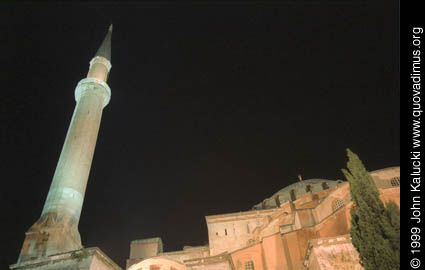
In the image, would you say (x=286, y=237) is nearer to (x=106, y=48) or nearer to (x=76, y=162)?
(x=76, y=162)

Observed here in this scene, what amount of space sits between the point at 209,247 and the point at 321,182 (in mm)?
15675

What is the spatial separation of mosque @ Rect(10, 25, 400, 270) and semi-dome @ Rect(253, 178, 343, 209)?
395 centimetres

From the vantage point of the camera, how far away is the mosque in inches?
665

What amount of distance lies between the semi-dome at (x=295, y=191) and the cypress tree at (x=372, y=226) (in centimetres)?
2391

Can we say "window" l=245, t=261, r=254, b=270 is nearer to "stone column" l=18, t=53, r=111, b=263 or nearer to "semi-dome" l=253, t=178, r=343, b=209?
"stone column" l=18, t=53, r=111, b=263

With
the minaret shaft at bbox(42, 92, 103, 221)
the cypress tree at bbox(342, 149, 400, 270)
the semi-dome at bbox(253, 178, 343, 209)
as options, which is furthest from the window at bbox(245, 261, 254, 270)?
the semi-dome at bbox(253, 178, 343, 209)

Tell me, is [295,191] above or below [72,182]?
above

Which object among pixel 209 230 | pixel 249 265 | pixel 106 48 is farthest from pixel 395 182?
pixel 106 48

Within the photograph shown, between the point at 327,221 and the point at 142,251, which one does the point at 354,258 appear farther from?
the point at 142,251

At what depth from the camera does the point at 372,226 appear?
11906mm

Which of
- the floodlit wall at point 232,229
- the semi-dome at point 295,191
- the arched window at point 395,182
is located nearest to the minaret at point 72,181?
the floodlit wall at point 232,229

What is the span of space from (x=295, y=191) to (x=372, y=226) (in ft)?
86.7

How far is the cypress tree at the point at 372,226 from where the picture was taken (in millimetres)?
11016
